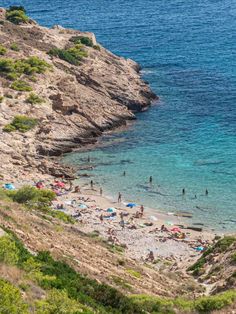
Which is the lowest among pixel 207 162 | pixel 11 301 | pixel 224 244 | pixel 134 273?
pixel 134 273

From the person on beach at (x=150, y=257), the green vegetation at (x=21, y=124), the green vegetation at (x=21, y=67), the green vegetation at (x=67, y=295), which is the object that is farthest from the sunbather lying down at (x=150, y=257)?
the green vegetation at (x=21, y=67)

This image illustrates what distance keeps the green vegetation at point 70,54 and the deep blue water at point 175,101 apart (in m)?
13.4

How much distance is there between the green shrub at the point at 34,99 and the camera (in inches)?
3312

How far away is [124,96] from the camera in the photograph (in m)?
96.8

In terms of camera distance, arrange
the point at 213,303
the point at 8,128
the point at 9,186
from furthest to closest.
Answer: the point at 8,128 < the point at 9,186 < the point at 213,303

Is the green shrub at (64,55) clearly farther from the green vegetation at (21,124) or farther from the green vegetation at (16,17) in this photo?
the green vegetation at (21,124)

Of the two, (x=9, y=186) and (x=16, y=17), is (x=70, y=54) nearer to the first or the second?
(x=16, y=17)

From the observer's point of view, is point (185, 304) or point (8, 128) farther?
point (8, 128)

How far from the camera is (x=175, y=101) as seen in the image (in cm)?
9906

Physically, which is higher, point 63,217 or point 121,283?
point 63,217

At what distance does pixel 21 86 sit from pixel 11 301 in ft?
212

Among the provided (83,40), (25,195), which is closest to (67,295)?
(25,195)

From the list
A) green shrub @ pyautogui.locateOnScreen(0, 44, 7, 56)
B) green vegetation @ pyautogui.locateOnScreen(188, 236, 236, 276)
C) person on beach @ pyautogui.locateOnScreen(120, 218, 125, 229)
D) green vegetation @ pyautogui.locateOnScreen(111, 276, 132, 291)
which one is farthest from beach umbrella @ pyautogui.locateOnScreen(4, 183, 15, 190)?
green shrub @ pyautogui.locateOnScreen(0, 44, 7, 56)

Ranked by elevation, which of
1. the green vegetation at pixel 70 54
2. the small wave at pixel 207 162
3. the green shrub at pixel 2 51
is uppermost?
the green vegetation at pixel 70 54
